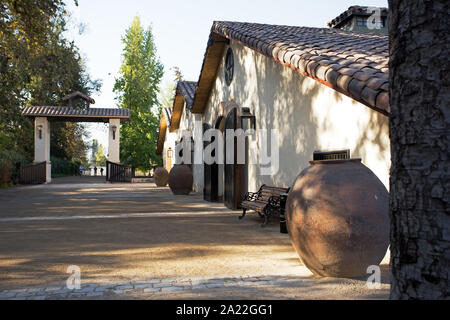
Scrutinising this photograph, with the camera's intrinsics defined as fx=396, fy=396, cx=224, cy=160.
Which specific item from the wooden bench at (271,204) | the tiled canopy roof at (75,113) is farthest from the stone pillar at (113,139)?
the wooden bench at (271,204)

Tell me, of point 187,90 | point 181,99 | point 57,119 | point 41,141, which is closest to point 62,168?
point 57,119

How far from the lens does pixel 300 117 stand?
27.6ft

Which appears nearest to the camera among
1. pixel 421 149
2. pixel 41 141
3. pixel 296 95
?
pixel 421 149

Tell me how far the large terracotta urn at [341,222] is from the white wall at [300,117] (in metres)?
1.43

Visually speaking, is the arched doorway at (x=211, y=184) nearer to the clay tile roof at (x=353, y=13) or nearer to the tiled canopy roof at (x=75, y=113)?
the clay tile roof at (x=353, y=13)

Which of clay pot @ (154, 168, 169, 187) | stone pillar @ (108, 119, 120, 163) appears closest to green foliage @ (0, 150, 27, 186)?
stone pillar @ (108, 119, 120, 163)

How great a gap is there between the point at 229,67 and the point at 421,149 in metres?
12.6

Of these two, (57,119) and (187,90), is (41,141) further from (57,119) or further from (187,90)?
(187,90)

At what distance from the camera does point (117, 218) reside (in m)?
9.69

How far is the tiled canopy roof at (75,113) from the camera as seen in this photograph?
2556cm

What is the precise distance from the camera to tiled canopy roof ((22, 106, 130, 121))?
25562 mm
